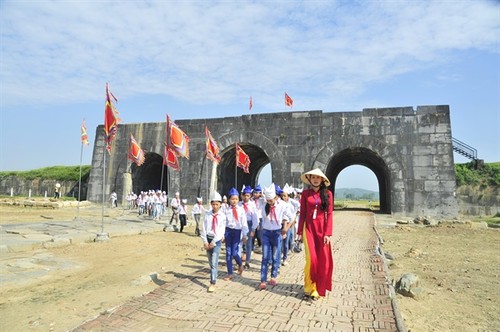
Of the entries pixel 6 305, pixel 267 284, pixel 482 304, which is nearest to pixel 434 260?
pixel 482 304

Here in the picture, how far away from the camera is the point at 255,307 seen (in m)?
5.16

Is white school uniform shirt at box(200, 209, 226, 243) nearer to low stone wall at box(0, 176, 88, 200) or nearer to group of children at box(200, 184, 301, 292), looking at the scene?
group of children at box(200, 184, 301, 292)

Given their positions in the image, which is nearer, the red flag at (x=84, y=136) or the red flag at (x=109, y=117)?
the red flag at (x=109, y=117)

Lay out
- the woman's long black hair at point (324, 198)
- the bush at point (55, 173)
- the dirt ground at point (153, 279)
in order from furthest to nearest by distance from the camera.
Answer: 1. the bush at point (55, 173)
2. the woman's long black hair at point (324, 198)
3. the dirt ground at point (153, 279)

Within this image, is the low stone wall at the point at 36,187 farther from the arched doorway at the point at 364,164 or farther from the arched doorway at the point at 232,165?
the arched doorway at the point at 364,164

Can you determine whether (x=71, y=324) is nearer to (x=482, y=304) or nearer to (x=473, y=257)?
(x=482, y=304)

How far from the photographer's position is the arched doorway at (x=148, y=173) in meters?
22.9

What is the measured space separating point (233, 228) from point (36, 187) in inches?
1159

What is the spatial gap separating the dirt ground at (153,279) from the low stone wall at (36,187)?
60.8 feet

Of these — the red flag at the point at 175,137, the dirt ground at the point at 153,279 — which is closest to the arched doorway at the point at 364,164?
the dirt ground at the point at 153,279

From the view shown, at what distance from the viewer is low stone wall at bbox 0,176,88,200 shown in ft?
92.7

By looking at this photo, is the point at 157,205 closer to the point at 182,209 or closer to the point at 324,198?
the point at 182,209

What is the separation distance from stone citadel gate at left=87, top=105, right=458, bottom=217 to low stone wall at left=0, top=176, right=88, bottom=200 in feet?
20.0

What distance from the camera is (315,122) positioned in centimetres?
1911
